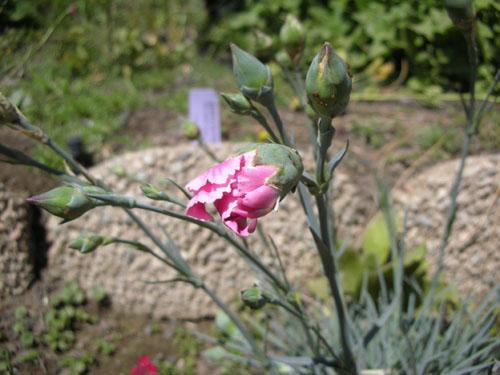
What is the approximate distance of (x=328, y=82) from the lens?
0.35 metres

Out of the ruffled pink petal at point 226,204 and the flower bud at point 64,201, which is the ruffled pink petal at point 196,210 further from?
the flower bud at point 64,201

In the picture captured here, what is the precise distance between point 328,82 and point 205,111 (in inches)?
34.3

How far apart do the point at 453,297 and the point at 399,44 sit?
139 cm

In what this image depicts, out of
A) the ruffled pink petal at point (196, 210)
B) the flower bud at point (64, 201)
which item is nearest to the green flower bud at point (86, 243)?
the flower bud at point (64, 201)

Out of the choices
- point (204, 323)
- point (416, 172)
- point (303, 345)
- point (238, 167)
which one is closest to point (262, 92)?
point (238, 167)

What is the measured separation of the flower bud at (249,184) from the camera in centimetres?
34

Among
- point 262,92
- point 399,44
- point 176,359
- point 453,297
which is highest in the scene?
point 399,44

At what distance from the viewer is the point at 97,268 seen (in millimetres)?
1235

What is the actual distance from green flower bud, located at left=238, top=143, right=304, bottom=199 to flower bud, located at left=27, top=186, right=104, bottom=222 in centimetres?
18

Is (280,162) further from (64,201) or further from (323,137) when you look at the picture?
(64,201)

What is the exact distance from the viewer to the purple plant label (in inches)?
45.5

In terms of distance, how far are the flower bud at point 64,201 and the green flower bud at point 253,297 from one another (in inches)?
8.0

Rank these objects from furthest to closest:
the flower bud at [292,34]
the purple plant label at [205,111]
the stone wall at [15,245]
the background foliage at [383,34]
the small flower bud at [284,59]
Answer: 1. the background foliage at [383,34]
2. the purple plant label at [205,111]
3. the stone wall at [15,245]
4. the small flower bud at [284,59]
5. the flower bud at [292,34]

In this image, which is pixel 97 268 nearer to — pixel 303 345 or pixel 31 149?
pixel 31 149
